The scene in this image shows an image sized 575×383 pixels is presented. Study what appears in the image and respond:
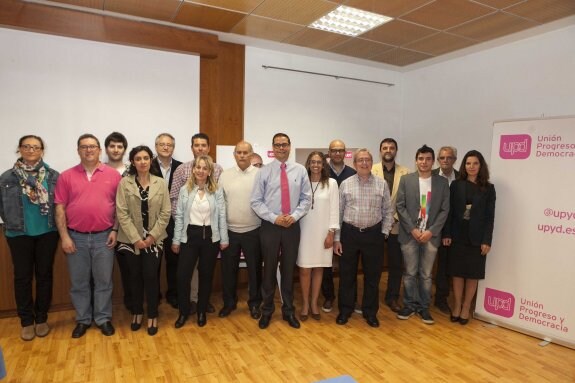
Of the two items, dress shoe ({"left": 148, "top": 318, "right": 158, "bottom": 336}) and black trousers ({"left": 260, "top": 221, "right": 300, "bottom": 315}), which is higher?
black trousers ({"left": 260, "top": 221, "right": 300, "bottom": 315})

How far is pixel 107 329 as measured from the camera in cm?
330

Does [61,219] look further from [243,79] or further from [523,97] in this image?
[523,97]

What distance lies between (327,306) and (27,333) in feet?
8.71

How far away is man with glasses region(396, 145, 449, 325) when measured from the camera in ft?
11.7

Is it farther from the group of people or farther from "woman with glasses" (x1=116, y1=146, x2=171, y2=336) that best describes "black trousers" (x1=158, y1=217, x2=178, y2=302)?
"woman with glasses" (x1=116, y1=146, x2=171, y2=336)

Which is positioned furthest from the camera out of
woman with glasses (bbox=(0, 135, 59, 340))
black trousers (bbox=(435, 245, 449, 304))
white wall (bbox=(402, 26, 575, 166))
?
white wall (bbox=(402, 26, 575, 166))

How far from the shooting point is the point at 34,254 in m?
3.21

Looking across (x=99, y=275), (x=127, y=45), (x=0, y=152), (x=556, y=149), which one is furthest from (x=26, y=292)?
(x=556, y=149)

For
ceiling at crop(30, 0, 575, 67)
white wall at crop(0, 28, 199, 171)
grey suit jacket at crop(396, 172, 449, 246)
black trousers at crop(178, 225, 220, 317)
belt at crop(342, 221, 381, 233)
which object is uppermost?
ceiling at crop(30, 0, 575, 67)

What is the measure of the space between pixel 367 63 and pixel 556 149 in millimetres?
3120

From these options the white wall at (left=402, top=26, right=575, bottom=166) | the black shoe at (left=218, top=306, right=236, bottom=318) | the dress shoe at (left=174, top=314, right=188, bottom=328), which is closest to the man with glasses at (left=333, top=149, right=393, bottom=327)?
the black shoe at (left=218, top=306, right=236, bottom=318)

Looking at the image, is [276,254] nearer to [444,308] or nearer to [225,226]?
[225,226]

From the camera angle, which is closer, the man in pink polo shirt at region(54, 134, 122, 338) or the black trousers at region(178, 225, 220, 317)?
the man in pink polo shirt at region(54, 134, 122, 338)

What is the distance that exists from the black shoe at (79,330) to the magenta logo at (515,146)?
4.06m
